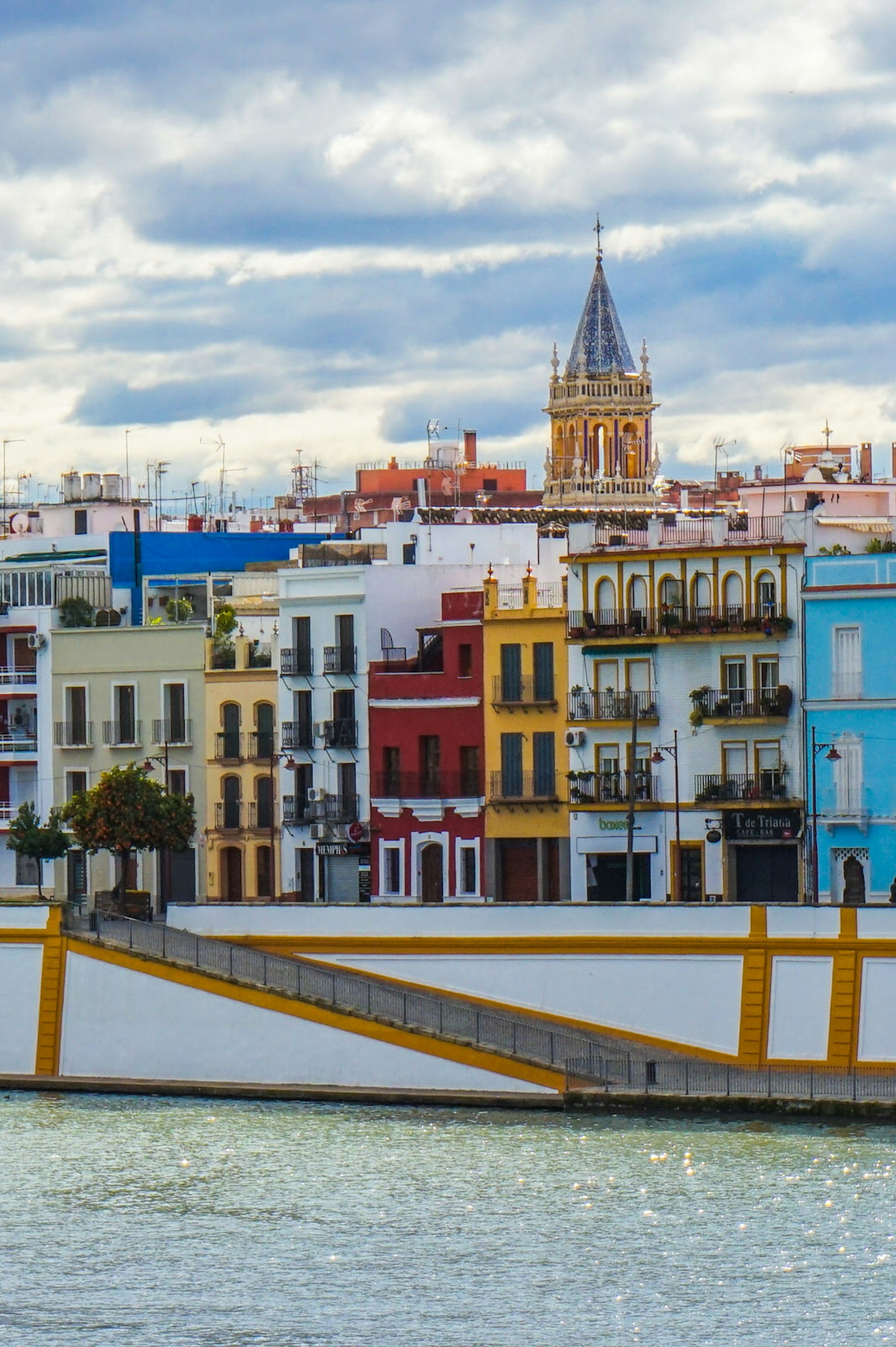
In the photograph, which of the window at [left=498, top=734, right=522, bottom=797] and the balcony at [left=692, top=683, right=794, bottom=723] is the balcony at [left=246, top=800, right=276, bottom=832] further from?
the balcony at [left=692, top=683, right=794, bottom=723]

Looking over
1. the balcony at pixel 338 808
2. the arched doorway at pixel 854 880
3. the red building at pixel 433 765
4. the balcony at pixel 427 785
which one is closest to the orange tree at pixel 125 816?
the balcony at pixel 338 808

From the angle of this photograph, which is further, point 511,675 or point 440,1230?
point 511,675

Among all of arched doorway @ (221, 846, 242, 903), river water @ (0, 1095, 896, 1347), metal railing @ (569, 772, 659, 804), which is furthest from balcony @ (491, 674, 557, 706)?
river water @ (0, 1095, 896, 1347)

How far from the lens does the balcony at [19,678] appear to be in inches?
3233

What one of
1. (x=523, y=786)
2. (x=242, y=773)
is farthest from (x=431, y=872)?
(x=242, y=773)

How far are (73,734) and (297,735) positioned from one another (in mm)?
6841

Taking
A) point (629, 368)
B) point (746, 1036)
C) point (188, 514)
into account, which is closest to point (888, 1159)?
point (746, 1036)

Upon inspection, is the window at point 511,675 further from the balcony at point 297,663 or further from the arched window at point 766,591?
the arched window at point 766,591

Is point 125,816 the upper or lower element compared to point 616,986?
upper

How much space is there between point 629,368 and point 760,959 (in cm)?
12372

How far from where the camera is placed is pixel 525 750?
73.6 metres

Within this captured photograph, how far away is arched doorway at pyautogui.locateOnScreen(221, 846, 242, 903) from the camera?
257ft

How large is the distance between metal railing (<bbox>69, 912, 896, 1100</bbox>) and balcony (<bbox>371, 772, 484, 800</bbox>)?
30.9 ft

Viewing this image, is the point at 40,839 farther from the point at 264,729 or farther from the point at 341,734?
the point at 341,734
